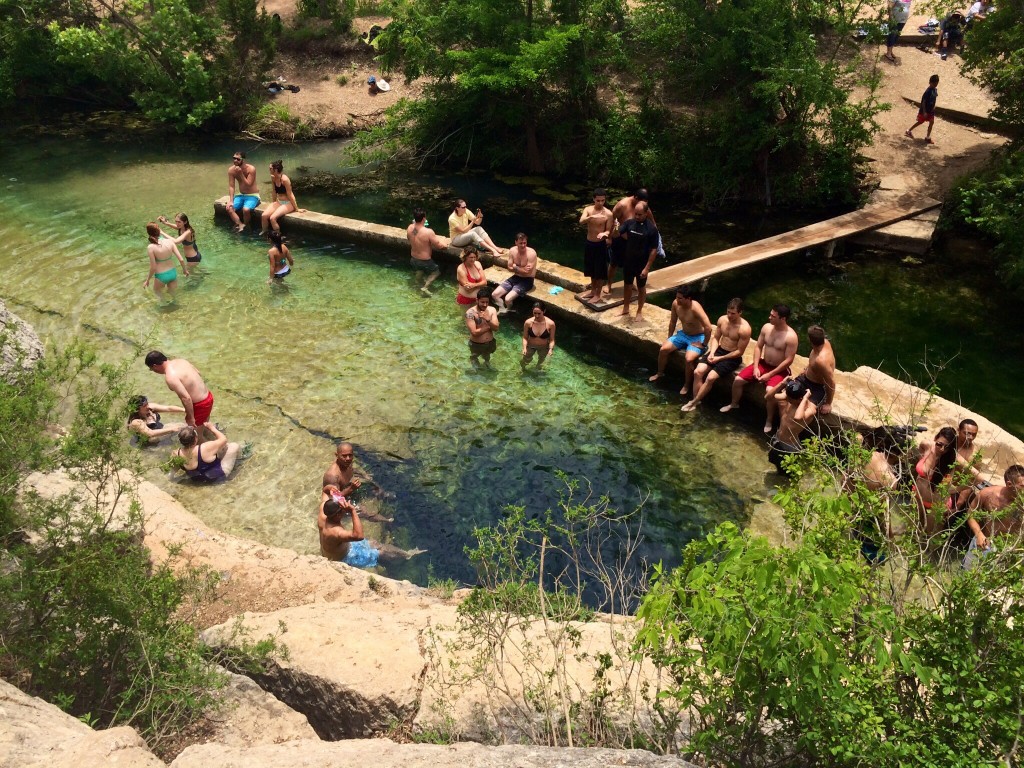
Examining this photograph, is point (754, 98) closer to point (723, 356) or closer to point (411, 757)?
point (723, 356)

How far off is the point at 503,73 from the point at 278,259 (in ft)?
22.2

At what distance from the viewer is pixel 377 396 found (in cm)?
1009

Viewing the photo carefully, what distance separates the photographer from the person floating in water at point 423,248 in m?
13.1

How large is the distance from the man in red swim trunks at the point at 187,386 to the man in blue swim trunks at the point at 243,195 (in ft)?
23.5

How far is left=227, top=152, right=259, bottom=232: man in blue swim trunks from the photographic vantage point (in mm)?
15227

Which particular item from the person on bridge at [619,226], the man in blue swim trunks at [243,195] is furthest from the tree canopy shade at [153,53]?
the person on bridge at [619,226]

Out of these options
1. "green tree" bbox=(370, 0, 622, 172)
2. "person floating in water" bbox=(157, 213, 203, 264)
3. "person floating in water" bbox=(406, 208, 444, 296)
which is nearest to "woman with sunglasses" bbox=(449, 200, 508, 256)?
"person floating in water" bbox=(406, 208, 444, 296)

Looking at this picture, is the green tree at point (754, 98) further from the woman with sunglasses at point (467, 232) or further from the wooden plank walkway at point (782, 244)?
the woman with sunglasses at point (467, 232)

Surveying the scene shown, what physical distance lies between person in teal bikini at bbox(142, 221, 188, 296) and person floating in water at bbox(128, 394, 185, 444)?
3525 millimetres

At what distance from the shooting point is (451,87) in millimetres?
18578

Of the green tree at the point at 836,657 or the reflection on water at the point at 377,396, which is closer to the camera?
the green tree at the point at 836,657

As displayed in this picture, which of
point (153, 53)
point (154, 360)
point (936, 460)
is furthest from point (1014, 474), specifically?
point (153, 53)

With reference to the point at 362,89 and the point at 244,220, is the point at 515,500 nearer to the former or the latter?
the point at 244,220

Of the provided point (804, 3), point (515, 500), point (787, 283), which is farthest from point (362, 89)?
point (515, 500)
